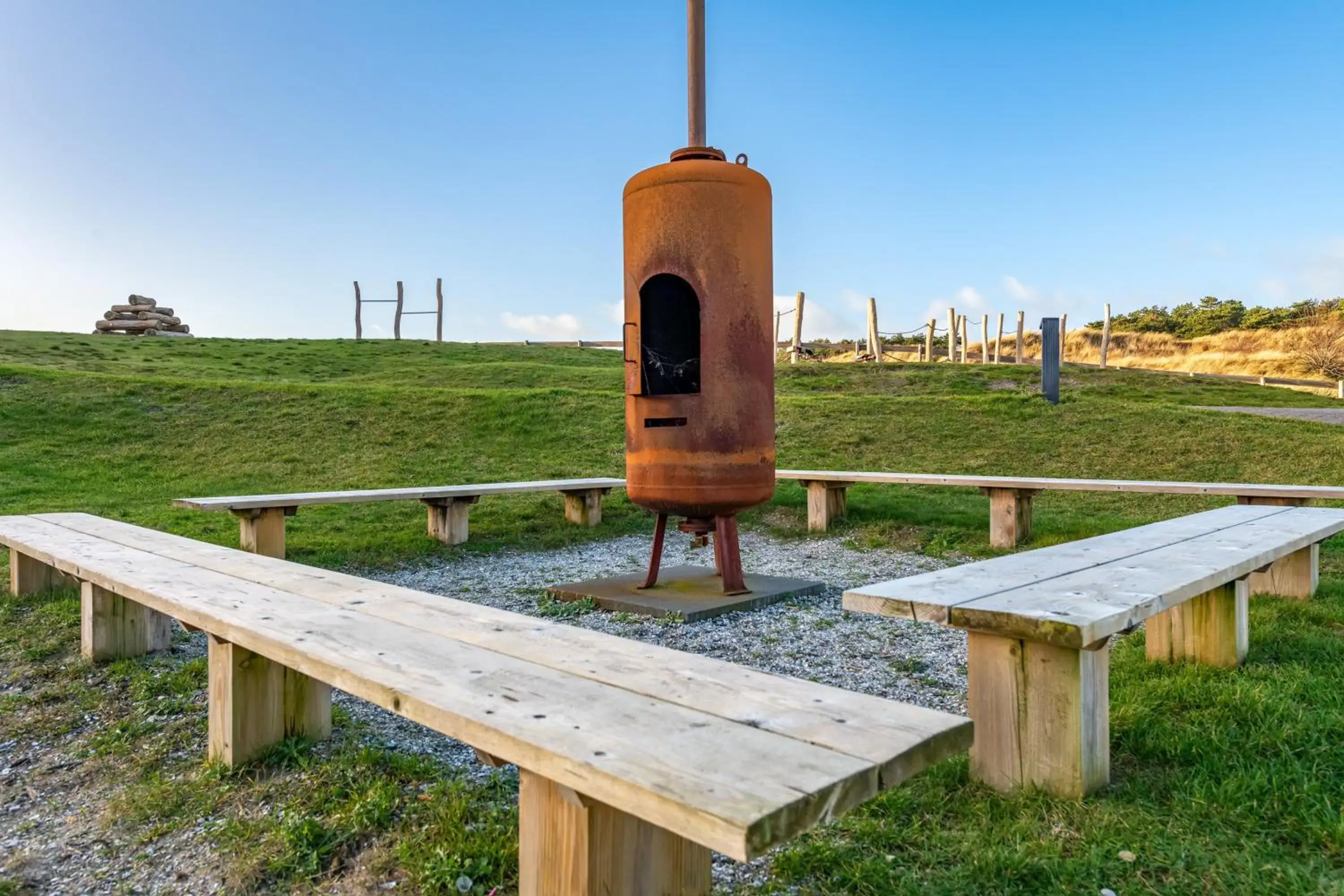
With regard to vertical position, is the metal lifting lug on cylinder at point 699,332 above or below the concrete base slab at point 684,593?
above

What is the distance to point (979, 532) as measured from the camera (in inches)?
261

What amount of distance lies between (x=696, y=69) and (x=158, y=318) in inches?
1143

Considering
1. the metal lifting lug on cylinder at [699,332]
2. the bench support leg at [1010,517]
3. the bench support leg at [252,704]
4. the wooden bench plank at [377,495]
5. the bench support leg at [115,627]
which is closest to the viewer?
the bench support leg at [252,704]

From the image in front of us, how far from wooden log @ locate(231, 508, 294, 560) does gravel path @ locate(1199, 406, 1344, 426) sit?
10.8 metres

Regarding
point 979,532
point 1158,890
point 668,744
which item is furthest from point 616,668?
point 979,532

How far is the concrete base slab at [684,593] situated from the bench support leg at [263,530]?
188cm

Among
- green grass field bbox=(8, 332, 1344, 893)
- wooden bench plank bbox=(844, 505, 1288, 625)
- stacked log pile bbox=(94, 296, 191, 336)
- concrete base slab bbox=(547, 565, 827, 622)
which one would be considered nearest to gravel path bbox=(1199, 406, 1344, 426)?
green grass field bbox=(8, 332, 1344, 893)

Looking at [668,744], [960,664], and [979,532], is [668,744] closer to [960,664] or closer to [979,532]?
[960,664]

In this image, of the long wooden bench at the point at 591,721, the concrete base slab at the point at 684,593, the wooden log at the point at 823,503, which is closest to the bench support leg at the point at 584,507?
the wooden log at the point at 823,503

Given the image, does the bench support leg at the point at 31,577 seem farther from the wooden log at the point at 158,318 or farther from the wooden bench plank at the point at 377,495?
→ the wooden log at the point at 158,318

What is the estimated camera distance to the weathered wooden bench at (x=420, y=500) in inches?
221

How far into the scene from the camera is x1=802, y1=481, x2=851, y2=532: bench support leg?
7.18 metres

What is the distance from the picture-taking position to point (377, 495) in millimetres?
6137

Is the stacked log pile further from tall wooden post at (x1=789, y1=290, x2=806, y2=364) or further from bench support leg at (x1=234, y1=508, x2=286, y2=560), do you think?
bench support leg at (x1=234, y1=508, x2=286, y2=560)
